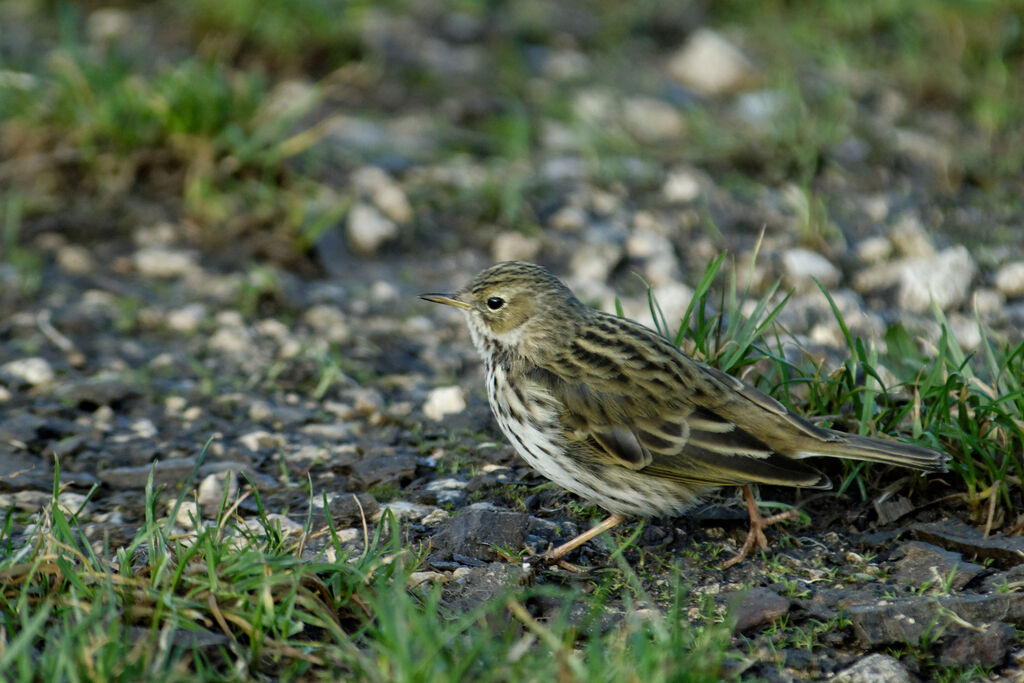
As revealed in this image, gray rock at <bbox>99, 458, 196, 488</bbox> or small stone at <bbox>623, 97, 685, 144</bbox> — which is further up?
small stone at <bbox>623, 97, 685, 144</bbox>

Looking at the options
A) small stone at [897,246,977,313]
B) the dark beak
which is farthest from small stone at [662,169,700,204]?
the dark beak

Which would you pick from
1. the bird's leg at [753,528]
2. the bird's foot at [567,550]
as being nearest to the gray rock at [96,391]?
the bird's foot at [567,550]

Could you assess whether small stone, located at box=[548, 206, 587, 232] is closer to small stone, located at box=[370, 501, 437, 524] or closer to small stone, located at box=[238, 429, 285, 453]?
small stone, located at box=[238, 429, 285, 453]

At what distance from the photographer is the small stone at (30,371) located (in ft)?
20.5

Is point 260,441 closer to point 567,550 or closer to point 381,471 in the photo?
point 381,471

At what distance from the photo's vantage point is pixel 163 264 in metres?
7.47

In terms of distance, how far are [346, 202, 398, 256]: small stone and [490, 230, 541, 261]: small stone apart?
0.73 meters

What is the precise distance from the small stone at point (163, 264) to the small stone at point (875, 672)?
4.96 m

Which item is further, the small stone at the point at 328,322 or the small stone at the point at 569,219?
the small stone at the point at 569,219

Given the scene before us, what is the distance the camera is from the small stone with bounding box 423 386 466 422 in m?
6.03

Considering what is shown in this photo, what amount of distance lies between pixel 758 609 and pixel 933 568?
2.64ft

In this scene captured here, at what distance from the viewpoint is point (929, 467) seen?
4.50m

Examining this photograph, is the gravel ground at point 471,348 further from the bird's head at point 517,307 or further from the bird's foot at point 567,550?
the bird's head at point 517,307

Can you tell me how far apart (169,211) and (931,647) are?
5.71 metres
